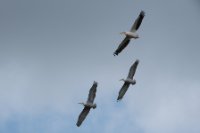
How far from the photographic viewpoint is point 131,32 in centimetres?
19925

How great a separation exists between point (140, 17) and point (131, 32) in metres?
2.61

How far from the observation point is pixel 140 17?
652ft
